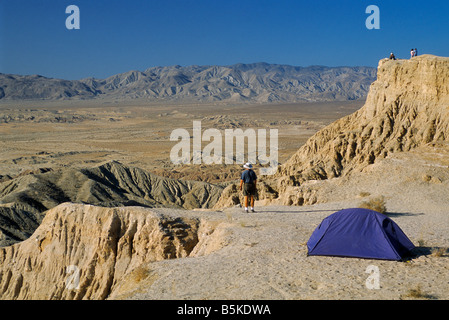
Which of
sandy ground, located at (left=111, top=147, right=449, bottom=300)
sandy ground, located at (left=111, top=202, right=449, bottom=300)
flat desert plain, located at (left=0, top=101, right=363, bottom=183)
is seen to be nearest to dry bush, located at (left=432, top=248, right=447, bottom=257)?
sandy ground, located at (left=111, top=147, right=449, bottom=300)

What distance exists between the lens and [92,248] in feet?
53.4

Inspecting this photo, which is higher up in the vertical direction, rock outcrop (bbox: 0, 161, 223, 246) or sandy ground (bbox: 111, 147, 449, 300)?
sandy ground (bbox: 111, 147, 449, 300)

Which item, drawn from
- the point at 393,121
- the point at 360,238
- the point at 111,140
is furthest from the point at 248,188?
the point at 111,140

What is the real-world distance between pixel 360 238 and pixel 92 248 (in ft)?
32.7

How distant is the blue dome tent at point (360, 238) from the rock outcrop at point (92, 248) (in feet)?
10.8

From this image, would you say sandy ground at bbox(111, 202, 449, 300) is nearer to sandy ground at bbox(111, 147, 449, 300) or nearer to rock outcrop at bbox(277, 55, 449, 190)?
sandy ground at bbox(111, 147, 449, 300)

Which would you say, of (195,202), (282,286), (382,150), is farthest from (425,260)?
(195,202)

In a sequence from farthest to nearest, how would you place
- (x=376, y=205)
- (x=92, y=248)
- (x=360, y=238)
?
1. (x=92, y=248)
2. (x=376, y=205)
3. (x=360, y=238)

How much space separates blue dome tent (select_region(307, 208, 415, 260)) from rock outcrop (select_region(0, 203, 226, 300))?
10.8ft

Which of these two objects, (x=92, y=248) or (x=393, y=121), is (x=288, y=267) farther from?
(x=393, y=121)

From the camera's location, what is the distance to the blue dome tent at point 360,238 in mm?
10102

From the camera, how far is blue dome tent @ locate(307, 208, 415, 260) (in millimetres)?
10102

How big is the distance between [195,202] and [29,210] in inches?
585

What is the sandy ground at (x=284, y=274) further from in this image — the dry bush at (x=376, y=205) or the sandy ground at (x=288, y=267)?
the dry bush at (x=376, y=205)
